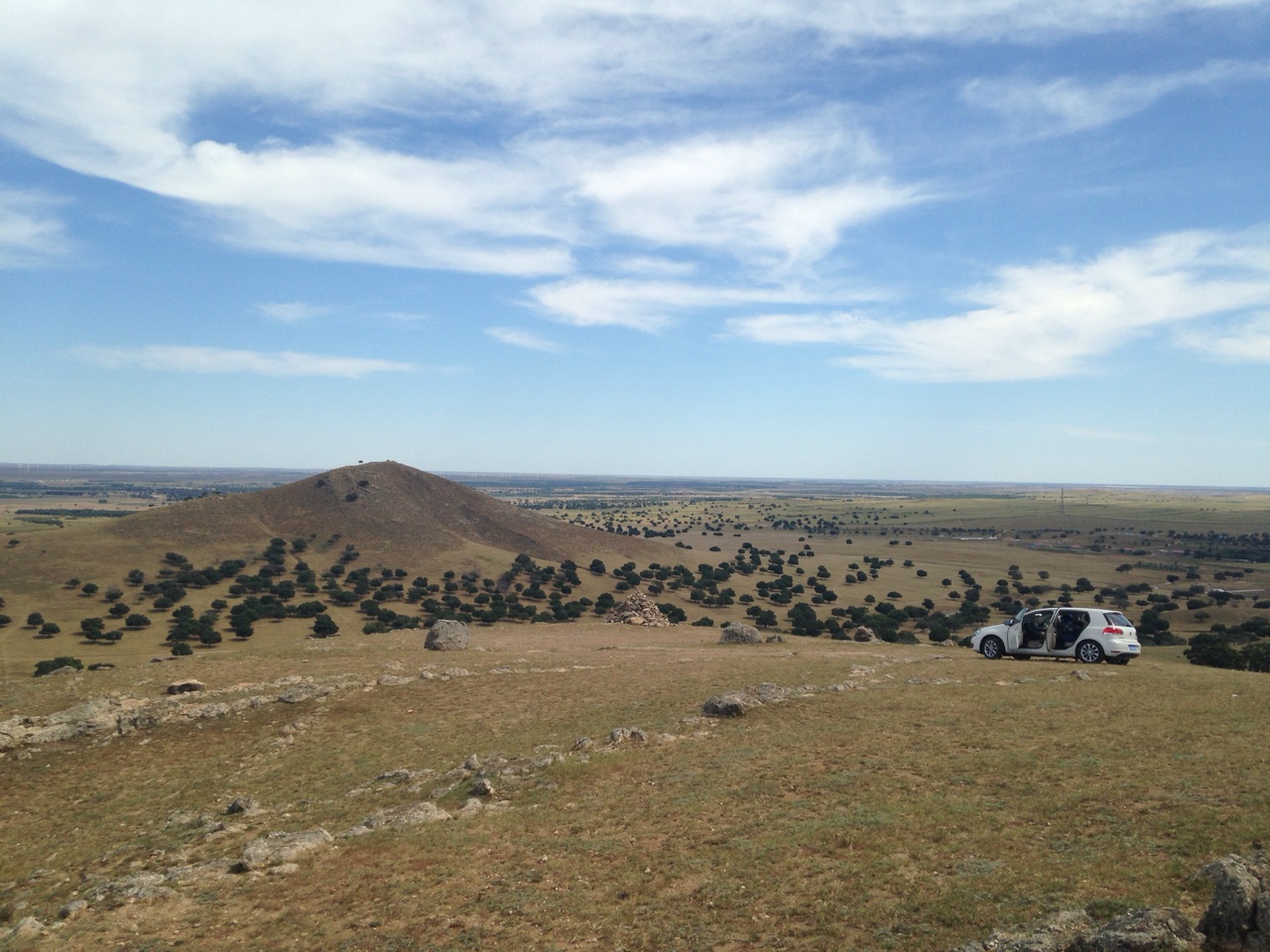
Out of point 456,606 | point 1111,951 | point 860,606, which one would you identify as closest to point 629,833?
point 1111,951

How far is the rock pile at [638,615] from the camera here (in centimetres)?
4759

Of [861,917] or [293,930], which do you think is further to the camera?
[293,930]

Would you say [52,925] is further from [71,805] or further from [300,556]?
[300,556]

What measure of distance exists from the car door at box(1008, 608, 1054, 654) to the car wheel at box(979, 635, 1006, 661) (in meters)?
0.53

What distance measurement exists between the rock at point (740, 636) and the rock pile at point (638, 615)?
9.60 m

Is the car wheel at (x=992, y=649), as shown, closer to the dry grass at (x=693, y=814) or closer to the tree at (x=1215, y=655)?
the dry grass at (x=693, y=814)

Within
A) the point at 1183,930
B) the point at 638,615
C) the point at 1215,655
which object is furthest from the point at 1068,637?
the point at 638,615

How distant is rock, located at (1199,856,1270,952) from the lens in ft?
22.7

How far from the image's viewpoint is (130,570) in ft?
257

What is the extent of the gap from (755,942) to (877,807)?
4677 mm

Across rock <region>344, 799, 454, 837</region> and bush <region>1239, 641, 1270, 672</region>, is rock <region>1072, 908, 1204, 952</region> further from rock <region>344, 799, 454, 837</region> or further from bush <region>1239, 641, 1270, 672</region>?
bush <region>1239, 641, 1270, 672</region>

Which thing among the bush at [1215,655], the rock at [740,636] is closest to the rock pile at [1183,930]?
the rock at [740,636]

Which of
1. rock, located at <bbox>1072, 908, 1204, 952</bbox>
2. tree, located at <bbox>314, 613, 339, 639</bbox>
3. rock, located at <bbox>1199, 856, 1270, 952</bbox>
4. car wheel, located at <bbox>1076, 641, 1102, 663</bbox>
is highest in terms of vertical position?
rock, located at <bbox>1199, 856, 1270, 952</bbox>

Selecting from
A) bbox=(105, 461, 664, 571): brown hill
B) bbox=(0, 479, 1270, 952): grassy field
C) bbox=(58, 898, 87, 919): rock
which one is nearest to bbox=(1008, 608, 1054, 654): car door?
bbox=(0, 479, 1270, 952): grassy field
